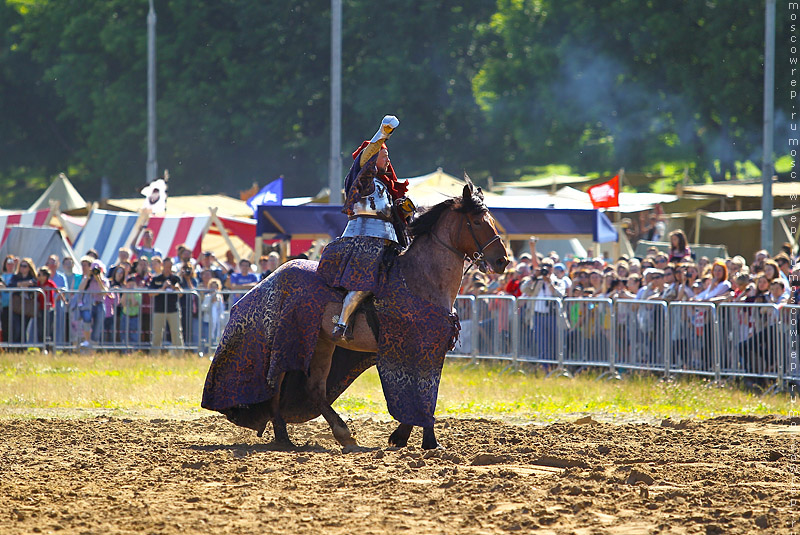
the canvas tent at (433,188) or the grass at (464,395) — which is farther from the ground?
the canvas tent at (433,188)

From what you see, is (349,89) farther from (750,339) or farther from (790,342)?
(790,342)

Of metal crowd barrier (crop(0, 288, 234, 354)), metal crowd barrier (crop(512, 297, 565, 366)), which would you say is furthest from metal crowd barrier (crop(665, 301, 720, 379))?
metal crowd barrier (crop(0, 288, 234, 354))

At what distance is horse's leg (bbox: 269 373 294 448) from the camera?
999 cm

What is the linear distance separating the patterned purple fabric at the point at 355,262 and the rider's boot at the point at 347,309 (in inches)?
2.3

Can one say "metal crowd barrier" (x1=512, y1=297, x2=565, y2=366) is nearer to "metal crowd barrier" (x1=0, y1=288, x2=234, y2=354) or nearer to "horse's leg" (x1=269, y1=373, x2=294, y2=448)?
"metal crowd barrier" (x1=0, y1=288, x2=234, y2=354)

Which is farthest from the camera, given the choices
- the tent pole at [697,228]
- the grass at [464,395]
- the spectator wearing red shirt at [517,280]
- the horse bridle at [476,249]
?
the tent pole at [697,228]

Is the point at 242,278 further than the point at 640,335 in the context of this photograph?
Yes

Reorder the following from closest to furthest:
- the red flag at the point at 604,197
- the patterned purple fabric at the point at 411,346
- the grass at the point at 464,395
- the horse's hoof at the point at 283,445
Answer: the patterned purple fabric at the point at 411,346 < the horse's hoof at the point at 283,445 < the grass at the point at 464,395 < the red flag at the point at 604,197

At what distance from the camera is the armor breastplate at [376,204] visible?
949 centimetres

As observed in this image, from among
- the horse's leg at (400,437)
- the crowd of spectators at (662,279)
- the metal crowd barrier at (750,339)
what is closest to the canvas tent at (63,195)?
the crowd of spectators at (662,279)

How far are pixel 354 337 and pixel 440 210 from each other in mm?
1238

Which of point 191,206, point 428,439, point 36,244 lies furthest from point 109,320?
point 428,439

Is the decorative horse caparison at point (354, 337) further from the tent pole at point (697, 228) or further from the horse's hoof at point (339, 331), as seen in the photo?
the tent pole at point (697, 228)

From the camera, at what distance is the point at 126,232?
22.9 metres
